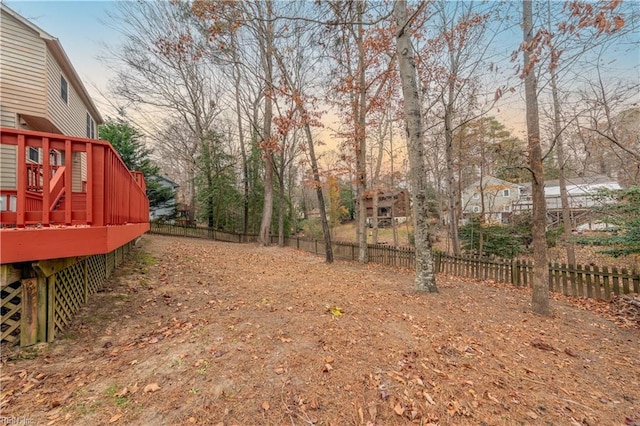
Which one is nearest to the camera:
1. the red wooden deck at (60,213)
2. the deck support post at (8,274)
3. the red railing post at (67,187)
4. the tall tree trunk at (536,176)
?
the red wooden deck at (60,213)

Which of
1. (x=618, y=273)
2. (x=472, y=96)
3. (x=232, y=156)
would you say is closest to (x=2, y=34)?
(x=232, y=156)

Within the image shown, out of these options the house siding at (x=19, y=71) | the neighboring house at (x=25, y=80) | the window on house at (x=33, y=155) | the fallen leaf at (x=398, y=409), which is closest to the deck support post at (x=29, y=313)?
the fallen leaf at (x=398, y=409)

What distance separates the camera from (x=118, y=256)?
6.24 metres

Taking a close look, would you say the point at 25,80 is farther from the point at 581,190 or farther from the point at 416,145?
the point at 581,190

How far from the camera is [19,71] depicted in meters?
7.75

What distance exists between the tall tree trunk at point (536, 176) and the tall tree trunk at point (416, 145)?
6.02 feet

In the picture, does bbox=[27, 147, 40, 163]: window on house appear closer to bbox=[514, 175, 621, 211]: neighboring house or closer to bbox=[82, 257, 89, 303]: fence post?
bbox=[82, 257, 89, 303]: fence post

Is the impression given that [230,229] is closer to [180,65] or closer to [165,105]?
[165,105]

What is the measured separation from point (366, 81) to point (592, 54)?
6841mm

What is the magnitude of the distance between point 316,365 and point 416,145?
4634 millimetres

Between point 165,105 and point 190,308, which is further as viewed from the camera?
point 165,105

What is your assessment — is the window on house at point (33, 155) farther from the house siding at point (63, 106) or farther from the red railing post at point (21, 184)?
the red railing post at point (21, 184)

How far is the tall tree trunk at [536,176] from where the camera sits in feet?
15.7

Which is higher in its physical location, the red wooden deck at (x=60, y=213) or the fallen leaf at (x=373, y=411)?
the red wooden deck at (x=60, y=213)
